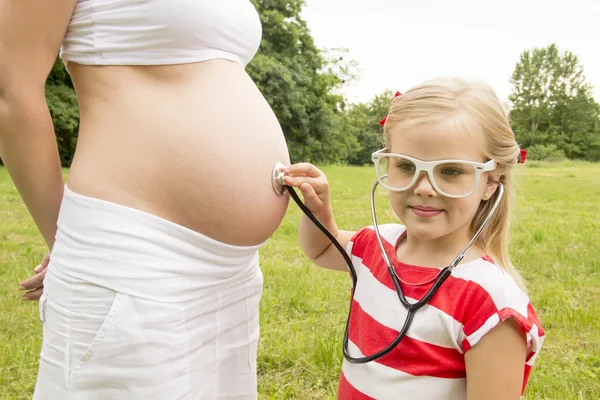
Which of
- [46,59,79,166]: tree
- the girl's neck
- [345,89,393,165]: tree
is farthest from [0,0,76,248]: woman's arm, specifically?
[345,89,393,165]: tree

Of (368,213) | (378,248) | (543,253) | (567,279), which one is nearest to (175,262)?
(378,248)

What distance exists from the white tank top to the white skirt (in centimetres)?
29

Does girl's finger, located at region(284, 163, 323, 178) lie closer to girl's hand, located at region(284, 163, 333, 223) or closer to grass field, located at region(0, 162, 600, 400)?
girl's hand, located at region(284, 163, 333, 223)

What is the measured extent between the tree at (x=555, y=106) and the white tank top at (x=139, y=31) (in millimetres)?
44274

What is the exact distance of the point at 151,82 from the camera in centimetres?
112

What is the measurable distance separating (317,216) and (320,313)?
1937 mm

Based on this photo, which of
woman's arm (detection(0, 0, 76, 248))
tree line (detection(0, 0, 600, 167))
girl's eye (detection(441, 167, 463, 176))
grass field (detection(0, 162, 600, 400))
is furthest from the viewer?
tree line (detection(0, 0, 600, 167))

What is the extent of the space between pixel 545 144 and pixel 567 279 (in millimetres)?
43867

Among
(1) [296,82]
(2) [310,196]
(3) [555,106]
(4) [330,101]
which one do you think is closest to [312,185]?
(2) [310,196]

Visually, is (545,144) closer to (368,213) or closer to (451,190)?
(368,213)

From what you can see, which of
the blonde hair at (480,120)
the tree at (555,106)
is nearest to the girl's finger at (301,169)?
the blonde hair at (480,120)

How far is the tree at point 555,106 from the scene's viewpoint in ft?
144

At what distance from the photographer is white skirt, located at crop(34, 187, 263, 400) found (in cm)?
100

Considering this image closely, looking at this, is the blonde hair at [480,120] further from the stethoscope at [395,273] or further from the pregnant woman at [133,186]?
the pregnant woman at [133,186]
